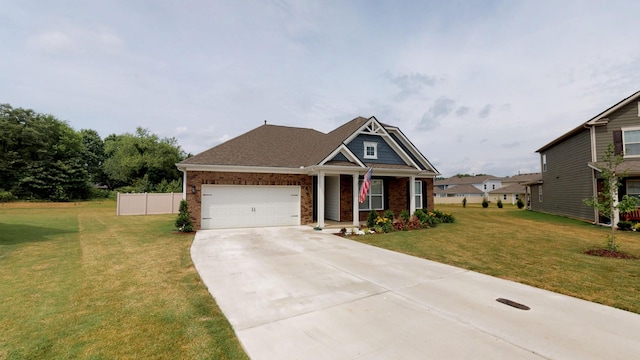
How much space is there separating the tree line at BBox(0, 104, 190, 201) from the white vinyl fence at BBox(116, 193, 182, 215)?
7343 millimetres

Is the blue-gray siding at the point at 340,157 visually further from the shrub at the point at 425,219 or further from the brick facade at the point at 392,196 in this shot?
the shrub at the point at 425,219

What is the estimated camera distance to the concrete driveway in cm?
323

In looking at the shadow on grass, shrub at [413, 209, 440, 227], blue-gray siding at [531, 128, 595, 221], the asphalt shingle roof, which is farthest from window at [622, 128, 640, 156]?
the shadow on grass

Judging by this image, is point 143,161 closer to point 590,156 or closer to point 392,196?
point 392,196

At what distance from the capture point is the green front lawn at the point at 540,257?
213 inches

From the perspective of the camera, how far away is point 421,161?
17.3 m

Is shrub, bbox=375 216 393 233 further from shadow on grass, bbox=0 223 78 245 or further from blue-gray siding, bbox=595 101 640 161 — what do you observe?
shadow on grass, bbox=0 223 78 245

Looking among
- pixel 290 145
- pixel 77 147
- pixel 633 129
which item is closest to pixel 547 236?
pixel 633 129

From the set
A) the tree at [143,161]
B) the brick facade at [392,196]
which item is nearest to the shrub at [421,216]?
the brick facade at [392,196]

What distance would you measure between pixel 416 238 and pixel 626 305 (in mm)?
6610

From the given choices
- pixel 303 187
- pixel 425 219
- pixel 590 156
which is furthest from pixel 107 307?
pixel 590 156

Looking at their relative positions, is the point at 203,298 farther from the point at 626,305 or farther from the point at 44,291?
the point at 626,305

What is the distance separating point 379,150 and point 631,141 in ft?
46.3

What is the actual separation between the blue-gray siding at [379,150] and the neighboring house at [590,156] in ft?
30.4
